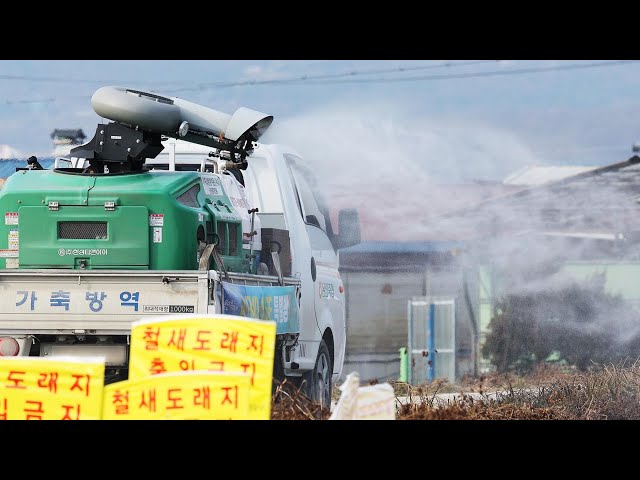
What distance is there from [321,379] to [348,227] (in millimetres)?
1704

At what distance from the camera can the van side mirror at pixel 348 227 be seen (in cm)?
1433

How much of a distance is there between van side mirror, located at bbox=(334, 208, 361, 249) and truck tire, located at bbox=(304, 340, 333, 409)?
1.25 meters

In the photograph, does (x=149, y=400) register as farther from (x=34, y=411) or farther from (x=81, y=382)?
(x=34, y=411)

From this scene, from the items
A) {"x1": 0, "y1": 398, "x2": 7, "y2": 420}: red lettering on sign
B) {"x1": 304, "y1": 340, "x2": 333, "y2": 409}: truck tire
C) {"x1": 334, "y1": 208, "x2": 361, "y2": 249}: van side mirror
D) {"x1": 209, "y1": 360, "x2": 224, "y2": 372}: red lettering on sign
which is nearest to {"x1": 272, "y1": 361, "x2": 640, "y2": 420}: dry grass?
{"x1": 304, "y1": 340, "x2": 333, "y2": 409}: truck tire

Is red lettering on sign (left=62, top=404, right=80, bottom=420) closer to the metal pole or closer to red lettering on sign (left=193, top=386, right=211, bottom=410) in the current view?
red lettering on sign (left=193, top=386, right=211, bottom=410)

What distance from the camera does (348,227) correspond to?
47.5ft

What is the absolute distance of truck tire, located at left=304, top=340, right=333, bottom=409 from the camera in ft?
44.6

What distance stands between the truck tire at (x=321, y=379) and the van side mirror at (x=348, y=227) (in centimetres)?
125

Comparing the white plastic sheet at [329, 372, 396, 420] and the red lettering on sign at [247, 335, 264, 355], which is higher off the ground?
the red lettering on sign at [247, 335, 264, 355]

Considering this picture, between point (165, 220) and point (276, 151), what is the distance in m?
2.96

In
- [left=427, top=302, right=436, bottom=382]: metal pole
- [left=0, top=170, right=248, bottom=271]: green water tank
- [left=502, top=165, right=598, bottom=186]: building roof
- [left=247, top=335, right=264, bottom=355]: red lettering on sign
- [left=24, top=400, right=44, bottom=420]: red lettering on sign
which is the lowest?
[left=427, top=302, right=436, bottom=382]: metal pole

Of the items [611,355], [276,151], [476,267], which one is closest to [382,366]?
[476,267]

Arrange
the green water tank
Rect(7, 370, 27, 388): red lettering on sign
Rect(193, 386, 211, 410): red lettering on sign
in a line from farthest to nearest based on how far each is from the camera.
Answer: the green water tank, Rect(7, 370, 27, 388): red lettering on sign, Rect(193, 386, 211, 410): red lettering on sign

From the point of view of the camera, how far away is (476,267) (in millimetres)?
25859
